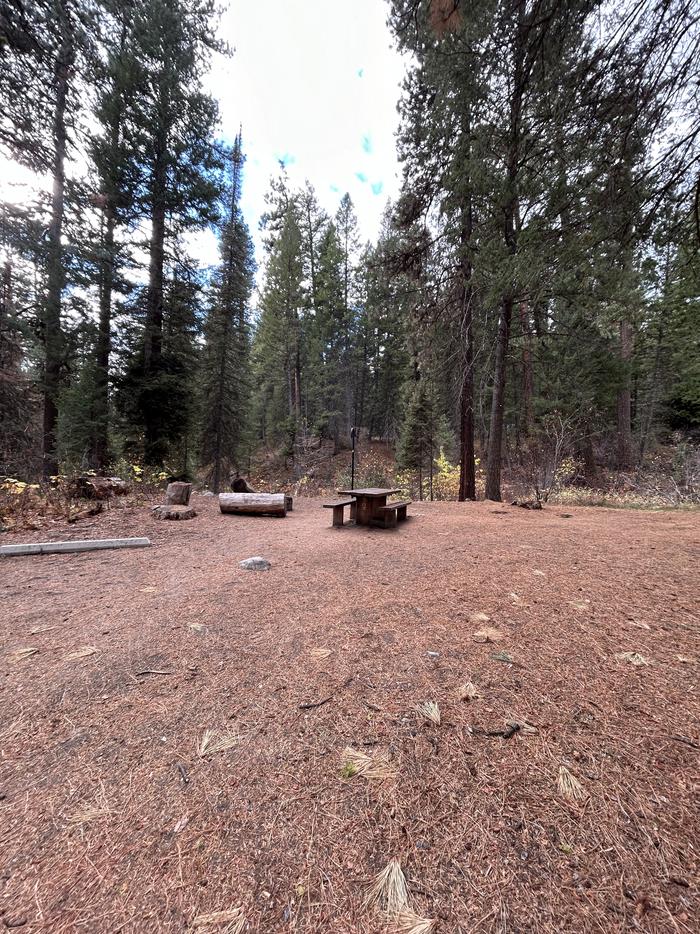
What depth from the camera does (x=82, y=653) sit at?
204 cm

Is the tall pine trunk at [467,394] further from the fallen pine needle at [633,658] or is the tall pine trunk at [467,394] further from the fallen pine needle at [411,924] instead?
the fallen pine needle at [411,924]

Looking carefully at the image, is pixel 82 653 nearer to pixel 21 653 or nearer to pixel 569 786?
pixel 21 653

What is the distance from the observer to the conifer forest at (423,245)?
12.1ft

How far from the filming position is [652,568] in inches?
125

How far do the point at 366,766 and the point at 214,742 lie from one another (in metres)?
0.63

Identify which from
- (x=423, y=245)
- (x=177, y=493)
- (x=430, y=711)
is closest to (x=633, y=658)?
(x=430, y=711)

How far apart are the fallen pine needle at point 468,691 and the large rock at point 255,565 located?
212cm

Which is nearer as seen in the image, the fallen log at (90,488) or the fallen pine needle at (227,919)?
the fallen pine needle at (227,919)

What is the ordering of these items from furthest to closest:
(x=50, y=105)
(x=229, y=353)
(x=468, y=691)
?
(x=229, y=353)
(x=50, y=105)
(x=468, y=691)

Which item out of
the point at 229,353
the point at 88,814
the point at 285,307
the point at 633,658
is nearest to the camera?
the point at 88,814

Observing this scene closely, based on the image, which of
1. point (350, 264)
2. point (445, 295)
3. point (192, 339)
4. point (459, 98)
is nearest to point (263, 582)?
point (459, 98)

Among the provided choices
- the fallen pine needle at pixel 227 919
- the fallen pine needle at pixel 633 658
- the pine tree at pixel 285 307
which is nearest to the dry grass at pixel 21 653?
the fallen pine needle at pixel 227 919

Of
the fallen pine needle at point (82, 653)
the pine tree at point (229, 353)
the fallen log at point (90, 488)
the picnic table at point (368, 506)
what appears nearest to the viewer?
the fallen pine needle at point (82, 653)

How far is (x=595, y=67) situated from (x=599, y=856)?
600 centimetres
